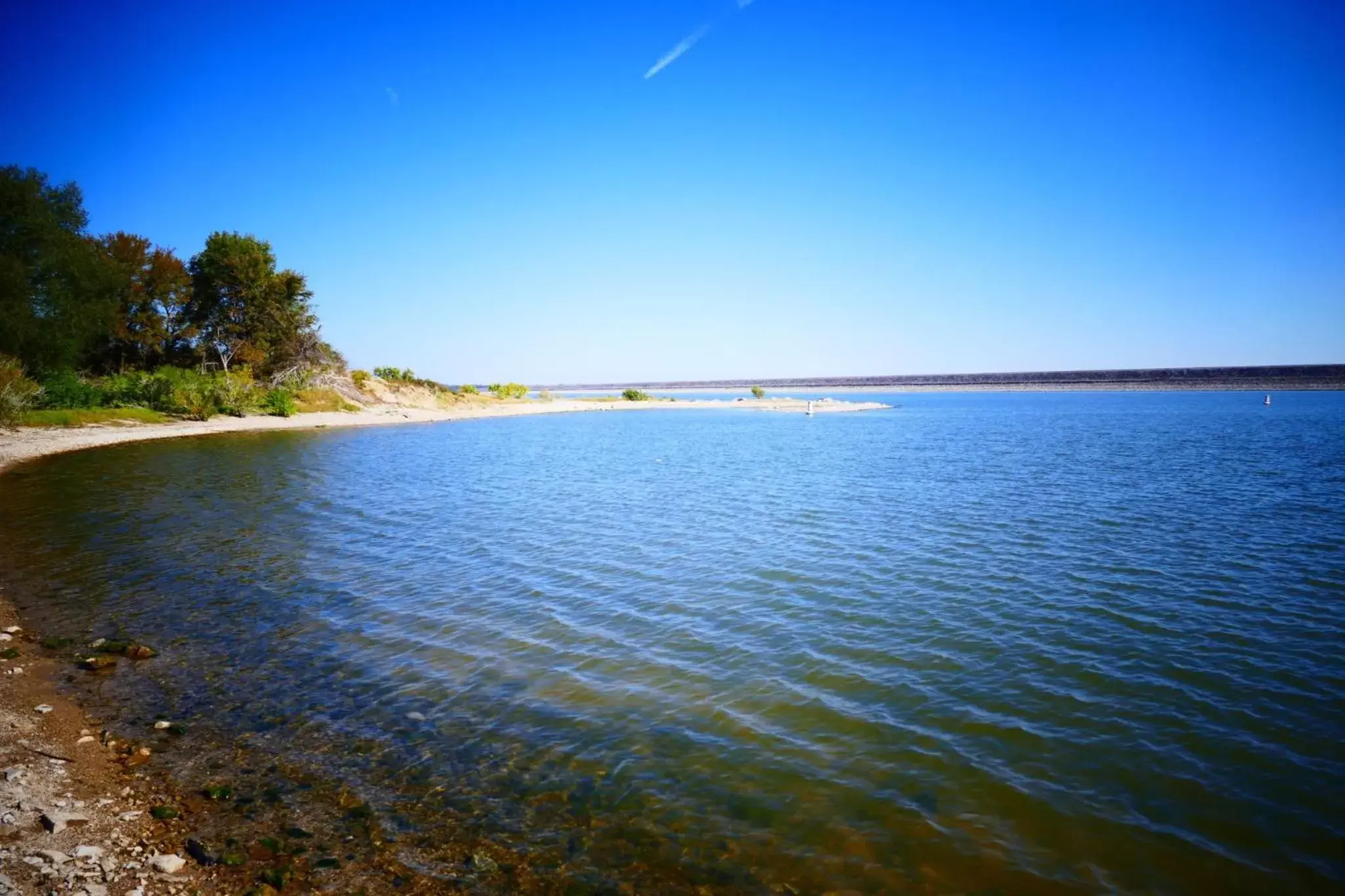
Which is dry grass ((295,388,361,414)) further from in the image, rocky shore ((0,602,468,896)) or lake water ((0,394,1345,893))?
rocky shore ((0,602,468,896))

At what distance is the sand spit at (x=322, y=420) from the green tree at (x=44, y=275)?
5897mm

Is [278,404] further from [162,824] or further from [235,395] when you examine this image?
[162,824]

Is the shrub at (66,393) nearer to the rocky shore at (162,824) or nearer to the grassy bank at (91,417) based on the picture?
the grassy bank at (91,417)

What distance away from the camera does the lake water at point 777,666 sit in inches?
259

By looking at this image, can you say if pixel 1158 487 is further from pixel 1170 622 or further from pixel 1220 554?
pixel 1170 622

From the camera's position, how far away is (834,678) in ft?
33.1

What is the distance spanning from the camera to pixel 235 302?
2677 inches

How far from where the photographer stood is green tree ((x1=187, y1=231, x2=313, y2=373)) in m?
66.8

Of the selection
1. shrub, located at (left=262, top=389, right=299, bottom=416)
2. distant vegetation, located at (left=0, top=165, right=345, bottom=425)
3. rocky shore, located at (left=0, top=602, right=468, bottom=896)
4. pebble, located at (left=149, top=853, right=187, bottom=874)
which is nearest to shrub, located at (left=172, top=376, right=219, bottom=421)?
distant vegetation, located at (left=0, top=165, right=345, bottom=425)

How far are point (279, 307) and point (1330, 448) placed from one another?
8426 centimetres

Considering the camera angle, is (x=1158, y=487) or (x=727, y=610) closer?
(x=727, y=610)

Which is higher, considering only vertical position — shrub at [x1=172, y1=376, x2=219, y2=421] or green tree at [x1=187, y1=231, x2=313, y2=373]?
green tree at [x1=187, y1=231, x2=313, y2=373]

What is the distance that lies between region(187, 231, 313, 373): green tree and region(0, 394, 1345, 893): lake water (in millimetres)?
49146

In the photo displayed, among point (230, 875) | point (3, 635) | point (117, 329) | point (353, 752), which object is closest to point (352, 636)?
point (353, 752)
